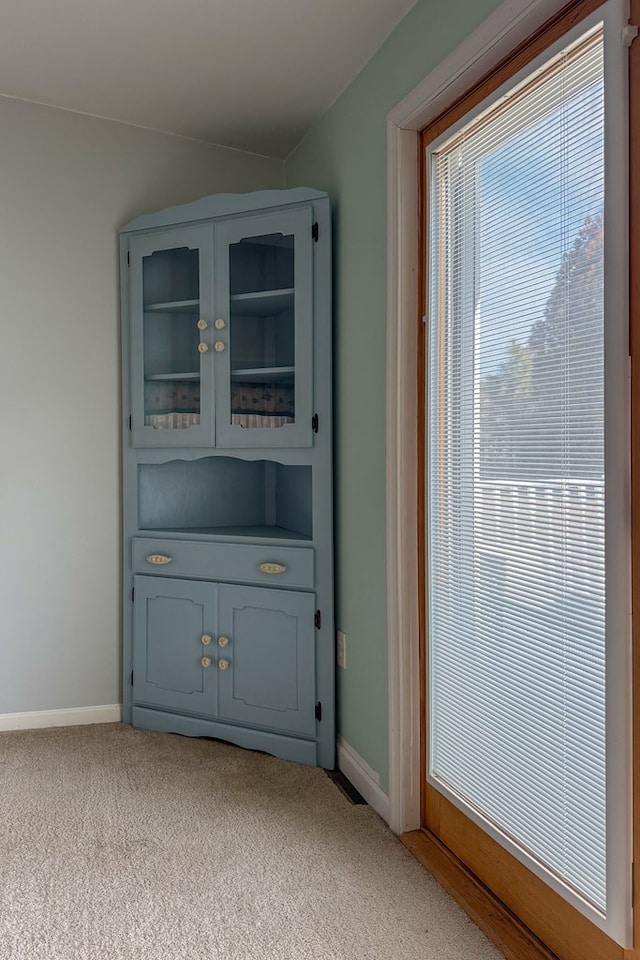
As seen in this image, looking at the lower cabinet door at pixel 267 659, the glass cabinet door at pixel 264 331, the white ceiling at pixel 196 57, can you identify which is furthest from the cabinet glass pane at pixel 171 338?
the lower cabinet door at pixel 267 659

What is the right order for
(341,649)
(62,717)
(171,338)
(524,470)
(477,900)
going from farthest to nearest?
(62,717), (171,338), (341,649), (477,900), (524,470)

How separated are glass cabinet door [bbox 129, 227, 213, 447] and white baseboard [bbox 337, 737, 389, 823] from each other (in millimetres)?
1235

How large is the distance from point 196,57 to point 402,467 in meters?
1.58

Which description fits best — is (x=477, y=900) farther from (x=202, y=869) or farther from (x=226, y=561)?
(x=226, y=561)

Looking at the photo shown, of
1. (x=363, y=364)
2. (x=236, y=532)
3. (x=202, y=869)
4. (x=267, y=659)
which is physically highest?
(x=363, y=364)

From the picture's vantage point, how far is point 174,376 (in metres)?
2.90

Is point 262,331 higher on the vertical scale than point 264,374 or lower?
higher

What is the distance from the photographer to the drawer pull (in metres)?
2.69

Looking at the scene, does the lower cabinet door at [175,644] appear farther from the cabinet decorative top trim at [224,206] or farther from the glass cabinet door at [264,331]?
the cabinet decorative top trim at [224,206]

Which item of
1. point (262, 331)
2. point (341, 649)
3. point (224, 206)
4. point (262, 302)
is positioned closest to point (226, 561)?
point (341, 649)

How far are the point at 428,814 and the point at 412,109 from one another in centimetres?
201

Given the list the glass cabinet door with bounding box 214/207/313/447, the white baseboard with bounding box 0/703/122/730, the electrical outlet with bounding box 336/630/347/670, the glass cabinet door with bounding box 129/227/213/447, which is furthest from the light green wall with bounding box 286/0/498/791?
the white baseboard with bounding box 0/703/122/730

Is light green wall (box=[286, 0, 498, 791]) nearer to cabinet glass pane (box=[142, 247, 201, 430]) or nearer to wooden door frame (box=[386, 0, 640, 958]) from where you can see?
wooden door frame (box=[386, 0, 640, 958])

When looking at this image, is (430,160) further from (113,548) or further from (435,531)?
(113,548)
